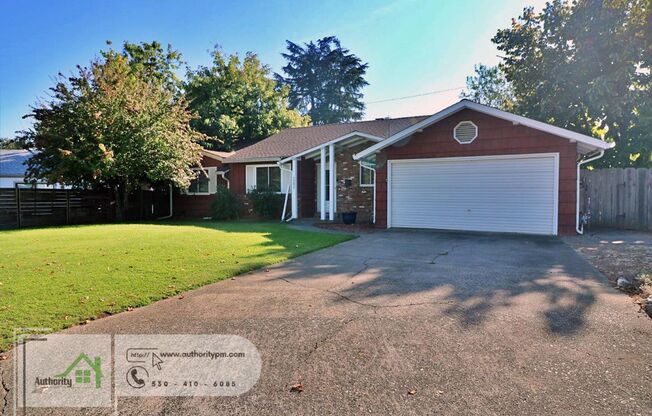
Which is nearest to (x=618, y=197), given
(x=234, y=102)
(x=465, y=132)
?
(x=465, y=132)

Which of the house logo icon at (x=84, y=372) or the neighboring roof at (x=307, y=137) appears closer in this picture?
the house logo icon at (x=84, y=372)

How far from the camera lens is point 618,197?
43.4 ft

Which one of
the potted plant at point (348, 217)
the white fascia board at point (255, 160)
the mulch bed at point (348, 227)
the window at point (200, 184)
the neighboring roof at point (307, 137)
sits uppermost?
the neighboring roof at point (307, 137)

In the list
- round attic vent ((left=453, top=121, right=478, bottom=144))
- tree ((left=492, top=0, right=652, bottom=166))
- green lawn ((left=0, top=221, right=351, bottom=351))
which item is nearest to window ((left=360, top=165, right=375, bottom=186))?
round attic vent ((left=453, top=121, right=478, bottom=144))

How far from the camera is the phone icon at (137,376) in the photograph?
291cm

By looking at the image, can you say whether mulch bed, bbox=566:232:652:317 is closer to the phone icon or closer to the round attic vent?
the round attic vent

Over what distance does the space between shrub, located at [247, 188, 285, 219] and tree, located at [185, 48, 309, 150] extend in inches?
355

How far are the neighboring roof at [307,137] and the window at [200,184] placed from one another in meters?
1.91

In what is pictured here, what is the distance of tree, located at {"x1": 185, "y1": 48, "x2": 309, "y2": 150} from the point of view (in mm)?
26422

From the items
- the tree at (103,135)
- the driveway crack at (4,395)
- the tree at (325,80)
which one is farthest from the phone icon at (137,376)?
the tree at (325,80)

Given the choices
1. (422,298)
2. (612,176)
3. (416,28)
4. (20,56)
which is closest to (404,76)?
(416,28)

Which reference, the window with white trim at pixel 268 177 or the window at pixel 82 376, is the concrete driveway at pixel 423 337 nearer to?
the window at pixel 82 376

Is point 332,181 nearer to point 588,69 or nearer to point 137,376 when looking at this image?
point 588,69

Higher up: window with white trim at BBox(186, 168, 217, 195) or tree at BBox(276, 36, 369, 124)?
tree at BBox(276, 36, 369, 124)
